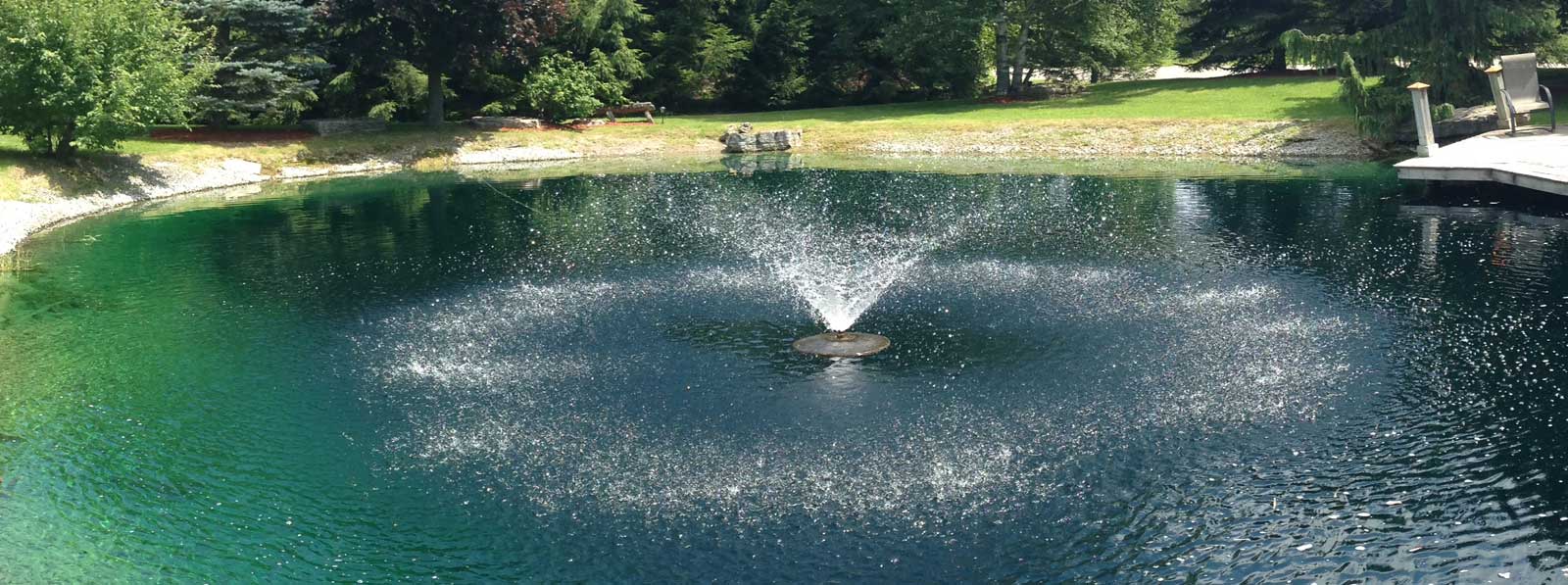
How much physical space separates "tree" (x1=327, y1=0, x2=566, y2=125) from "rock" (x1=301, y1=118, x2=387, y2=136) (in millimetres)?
3428

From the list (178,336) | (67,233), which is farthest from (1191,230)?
(67,233)

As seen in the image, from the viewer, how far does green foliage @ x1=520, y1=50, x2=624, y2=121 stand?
178 ft

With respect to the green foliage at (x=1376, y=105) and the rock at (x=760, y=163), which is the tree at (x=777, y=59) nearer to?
the rock at (x=760, y=163)

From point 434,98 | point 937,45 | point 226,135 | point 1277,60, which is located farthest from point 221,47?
point 1277,60

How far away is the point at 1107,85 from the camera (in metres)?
64.1

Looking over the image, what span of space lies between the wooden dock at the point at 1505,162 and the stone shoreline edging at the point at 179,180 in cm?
3113

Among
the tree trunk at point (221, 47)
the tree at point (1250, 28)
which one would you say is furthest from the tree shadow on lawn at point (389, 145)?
the tree at point (1250, 28)

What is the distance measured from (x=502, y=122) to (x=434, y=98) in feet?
9.75

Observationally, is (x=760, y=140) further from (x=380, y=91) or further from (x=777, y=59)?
(x=380, y=91)

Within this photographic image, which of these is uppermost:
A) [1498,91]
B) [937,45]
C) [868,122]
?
[937,45]

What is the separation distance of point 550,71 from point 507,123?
2.89 m

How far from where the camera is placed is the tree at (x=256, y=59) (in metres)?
46.6

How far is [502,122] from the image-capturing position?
2143 inches

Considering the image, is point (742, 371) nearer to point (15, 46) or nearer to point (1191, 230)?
point (1191, 230)
